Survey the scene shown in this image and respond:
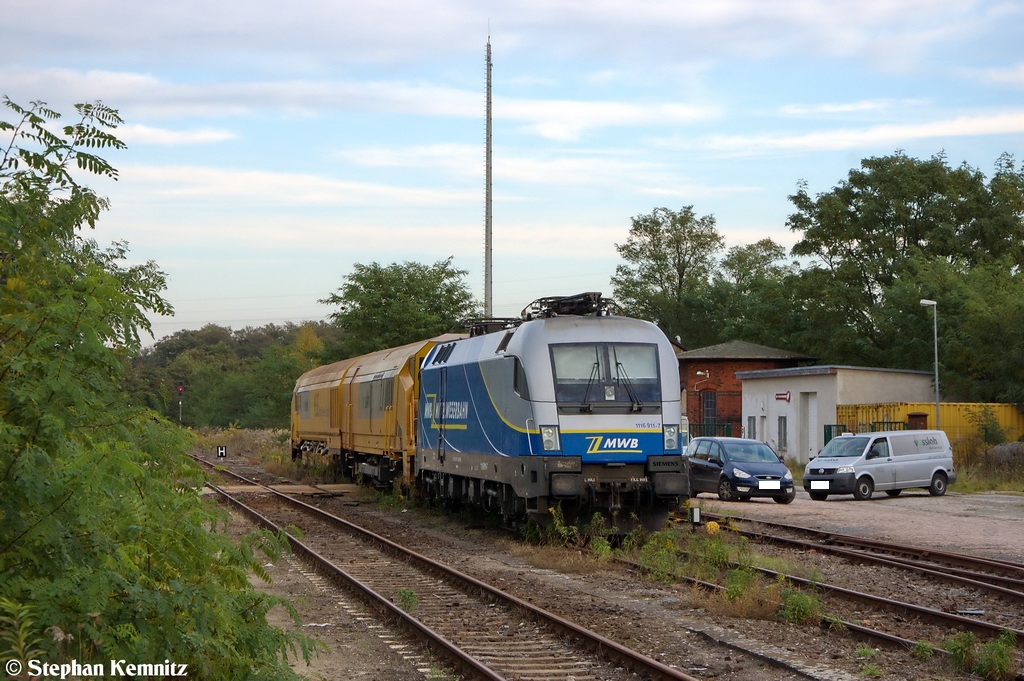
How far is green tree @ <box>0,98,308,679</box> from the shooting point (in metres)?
5.26

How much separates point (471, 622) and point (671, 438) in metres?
6.38

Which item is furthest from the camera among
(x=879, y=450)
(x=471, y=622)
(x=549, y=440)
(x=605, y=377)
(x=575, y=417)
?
(x=879, y=450)

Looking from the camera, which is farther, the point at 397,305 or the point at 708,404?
the point at 708,404

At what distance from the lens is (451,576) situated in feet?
45.7

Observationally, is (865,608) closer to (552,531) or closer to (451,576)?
(451,576)

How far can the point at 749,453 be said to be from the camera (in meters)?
27.5

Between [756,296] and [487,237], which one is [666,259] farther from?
[487,237]

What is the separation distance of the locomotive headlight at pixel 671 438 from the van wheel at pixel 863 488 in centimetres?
1341

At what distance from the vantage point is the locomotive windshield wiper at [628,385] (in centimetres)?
1667

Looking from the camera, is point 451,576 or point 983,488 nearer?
point 451,576

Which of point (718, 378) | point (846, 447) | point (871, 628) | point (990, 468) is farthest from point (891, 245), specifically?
point (871, 628)

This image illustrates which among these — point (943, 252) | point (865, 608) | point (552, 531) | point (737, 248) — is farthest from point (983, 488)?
point (737, 248)

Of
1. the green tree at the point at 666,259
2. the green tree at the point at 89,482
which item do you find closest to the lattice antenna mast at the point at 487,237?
the green tree at the point at 89,482

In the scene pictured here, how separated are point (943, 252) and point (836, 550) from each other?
48.0 m
